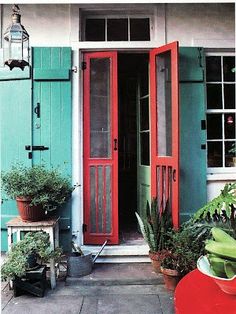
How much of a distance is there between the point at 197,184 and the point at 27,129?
6.72ft

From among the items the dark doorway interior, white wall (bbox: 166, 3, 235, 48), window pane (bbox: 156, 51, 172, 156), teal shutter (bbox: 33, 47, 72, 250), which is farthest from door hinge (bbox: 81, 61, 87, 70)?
the dark doorway interior

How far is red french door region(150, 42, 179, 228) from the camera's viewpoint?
143 inches

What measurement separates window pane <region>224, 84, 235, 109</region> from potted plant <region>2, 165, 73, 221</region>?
2.22 meters

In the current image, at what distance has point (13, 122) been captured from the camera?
3912 mm


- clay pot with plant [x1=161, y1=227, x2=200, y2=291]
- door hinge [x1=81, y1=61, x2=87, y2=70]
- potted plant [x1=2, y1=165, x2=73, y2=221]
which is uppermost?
door hinge [x1=81, y1=61, x2=87, y2=70]

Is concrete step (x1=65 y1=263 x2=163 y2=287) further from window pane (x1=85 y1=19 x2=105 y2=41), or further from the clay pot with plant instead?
window pane (x1=85 y1=19 x2=105 y2=41)

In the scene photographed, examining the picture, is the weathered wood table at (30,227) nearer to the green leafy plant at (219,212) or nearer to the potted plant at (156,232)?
the potted plant at (156,232)

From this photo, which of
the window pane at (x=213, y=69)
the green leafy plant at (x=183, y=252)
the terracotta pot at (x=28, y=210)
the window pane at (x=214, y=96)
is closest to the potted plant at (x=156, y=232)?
the green leafy plant at (x=183, y=252)

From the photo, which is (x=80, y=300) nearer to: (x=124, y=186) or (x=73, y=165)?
(x=73, y=165)

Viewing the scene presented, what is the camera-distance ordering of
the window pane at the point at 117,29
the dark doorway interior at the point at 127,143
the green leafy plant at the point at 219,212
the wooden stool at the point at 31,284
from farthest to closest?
the dark doorway interior at the point at 127,143 → the window pane at the point at 117,29 → the wooden stool at the point at 31,284 → the green leafy plant at the point at 219,212

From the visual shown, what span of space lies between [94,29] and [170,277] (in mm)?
2918

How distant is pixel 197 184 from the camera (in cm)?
392

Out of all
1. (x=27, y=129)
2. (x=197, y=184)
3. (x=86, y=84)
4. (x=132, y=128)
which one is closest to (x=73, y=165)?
(x=27, y=129)

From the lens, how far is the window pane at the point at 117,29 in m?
4.06
